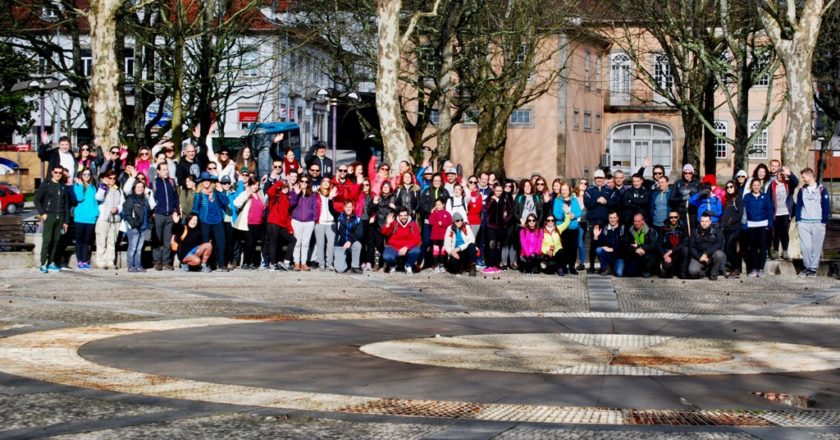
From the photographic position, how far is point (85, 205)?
23.6 metres

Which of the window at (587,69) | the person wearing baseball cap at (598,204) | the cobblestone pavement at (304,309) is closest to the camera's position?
the cobblestone pavement at (304,309)

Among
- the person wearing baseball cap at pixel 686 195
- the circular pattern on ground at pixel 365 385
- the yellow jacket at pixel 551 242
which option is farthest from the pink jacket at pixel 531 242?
the circular pattern on ground at pixel 365 385

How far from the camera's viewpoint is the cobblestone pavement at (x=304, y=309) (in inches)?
354

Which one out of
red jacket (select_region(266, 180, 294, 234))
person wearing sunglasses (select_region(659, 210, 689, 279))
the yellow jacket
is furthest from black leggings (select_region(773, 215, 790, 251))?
red jacket (select_region(266, 180, 294, 234))

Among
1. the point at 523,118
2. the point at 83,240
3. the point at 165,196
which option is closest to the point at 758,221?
the point at 165,196

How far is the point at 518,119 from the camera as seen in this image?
238 ft

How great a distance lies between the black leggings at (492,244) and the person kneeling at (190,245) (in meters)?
4.67

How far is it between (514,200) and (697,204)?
3.14m

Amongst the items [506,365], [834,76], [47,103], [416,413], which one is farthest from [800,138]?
[47,103]

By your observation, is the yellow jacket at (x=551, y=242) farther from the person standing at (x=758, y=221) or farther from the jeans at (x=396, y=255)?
the person standing at (x=758, y=221)

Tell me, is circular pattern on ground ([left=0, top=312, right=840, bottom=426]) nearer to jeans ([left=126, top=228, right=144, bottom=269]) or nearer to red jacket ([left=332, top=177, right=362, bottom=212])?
jeans ([left=126, top=228, right=144, bottom=269])

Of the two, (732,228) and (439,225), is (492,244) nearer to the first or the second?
(439,225)

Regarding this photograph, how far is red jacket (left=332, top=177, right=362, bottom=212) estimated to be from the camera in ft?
80.1

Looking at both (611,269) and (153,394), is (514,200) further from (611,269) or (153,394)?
(153,394)
